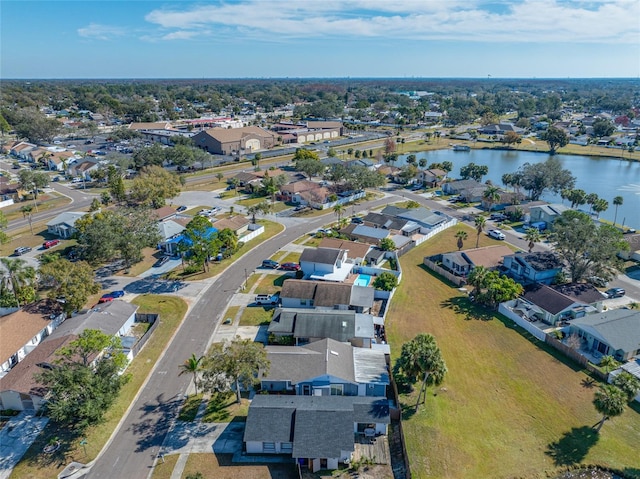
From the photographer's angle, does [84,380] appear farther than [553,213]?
No

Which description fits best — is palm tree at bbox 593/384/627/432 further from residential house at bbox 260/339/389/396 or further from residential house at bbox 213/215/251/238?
residential house at bbox 213/215/251/238

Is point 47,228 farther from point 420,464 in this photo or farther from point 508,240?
point 508,240

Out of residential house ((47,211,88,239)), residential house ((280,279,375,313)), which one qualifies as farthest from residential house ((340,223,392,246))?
residential house ((47,211,88,239))

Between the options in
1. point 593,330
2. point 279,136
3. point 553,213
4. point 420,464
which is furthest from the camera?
point 279,136

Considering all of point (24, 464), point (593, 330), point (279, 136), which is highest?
point (279, 136)

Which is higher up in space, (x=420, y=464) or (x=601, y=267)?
(x=601, y=267)

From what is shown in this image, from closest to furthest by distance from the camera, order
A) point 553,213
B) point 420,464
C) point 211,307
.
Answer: point 420,464 < point 211,307 < point 553,213

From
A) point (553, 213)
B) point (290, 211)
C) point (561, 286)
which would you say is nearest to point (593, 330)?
point (561, 286)
